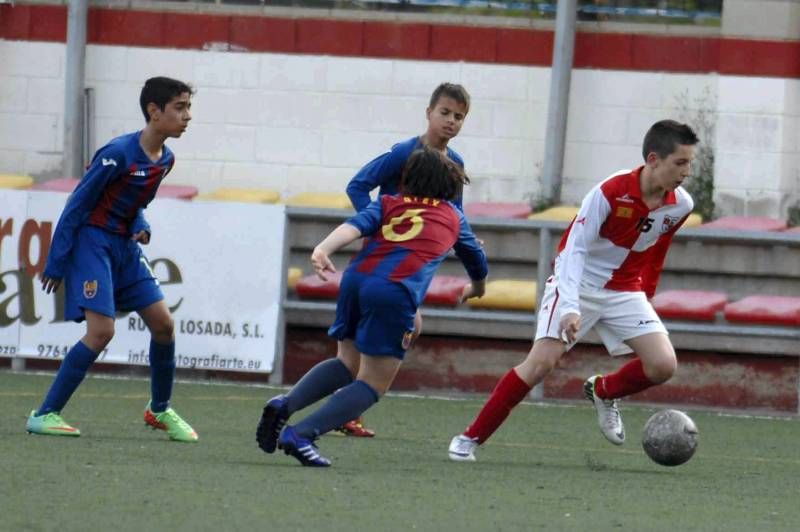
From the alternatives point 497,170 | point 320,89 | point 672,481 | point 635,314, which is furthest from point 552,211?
point 672,481

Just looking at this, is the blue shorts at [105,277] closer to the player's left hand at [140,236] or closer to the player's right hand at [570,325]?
→ the player's left hand at [140,236]

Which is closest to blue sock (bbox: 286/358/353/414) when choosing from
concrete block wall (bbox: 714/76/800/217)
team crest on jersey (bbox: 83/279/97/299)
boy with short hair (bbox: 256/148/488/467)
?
boy with short hair (bbox: 256/148/488/467)

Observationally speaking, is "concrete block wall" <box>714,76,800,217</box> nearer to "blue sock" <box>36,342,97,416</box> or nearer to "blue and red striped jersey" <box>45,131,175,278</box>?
"blue and red striped jersey" <box>45,131,175,278</box>

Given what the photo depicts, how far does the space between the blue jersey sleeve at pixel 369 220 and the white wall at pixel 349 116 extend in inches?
252

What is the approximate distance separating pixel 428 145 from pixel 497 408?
4.47 feet

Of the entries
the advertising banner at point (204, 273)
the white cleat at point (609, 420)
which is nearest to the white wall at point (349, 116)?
the advertising banner at point (204, 273)

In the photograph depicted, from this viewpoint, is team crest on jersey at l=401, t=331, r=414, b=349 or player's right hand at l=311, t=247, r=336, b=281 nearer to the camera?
player's right hand at l=311, t=247, r=336, b=281

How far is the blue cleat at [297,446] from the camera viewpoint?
7.35m

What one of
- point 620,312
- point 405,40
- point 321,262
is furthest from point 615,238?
point 405,40

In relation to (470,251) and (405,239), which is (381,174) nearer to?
(470,251)

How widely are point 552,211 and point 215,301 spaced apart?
2444 mm

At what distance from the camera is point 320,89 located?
14.5 m

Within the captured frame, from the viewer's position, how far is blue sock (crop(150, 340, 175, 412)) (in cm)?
864

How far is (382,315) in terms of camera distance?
7.39 m
